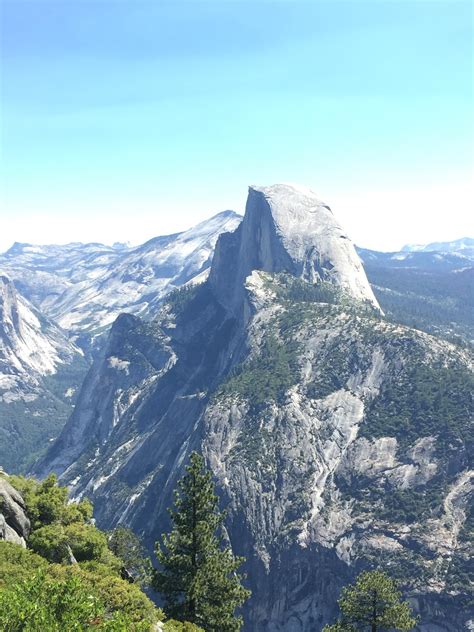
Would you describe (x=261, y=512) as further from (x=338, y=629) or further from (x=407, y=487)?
(x=338, y=629)

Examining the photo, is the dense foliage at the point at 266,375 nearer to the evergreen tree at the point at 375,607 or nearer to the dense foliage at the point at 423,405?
the dense foliage at the point at 423,405

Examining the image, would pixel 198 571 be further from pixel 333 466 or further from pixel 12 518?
pixel 333 466

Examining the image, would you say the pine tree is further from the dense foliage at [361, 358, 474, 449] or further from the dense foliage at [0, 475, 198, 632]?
the dense foliage at [361, 358, 474, 449]

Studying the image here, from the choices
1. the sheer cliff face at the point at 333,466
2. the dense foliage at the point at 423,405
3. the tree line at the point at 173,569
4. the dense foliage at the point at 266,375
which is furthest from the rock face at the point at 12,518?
the dense foliage at the point at 266,375

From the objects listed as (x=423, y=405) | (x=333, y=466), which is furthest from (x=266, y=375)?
(x=423, y=405)

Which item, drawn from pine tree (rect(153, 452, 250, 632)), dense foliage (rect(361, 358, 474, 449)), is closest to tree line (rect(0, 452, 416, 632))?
pine tree (rect(153, 452, 250, 632))

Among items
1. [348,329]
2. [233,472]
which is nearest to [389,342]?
[348,329]
